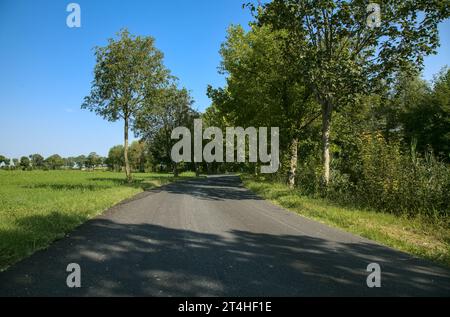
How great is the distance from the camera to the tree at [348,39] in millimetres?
18656

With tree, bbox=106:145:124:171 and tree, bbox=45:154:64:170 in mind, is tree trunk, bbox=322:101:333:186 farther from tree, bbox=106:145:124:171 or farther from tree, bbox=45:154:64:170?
tree, bbox=45:154:64:170

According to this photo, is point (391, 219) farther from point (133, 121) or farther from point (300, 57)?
point (133, 121)

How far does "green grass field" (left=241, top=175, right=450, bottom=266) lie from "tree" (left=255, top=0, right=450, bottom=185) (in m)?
5.56

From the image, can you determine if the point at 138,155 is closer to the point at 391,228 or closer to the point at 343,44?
the point at 343,44

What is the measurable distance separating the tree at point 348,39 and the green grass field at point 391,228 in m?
5.56

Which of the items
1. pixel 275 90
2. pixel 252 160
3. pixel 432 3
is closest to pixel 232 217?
pixel 432 3

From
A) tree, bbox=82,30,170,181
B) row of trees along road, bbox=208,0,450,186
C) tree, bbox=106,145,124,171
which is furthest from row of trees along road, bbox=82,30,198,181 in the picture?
tree, bbox=106,145,124,171

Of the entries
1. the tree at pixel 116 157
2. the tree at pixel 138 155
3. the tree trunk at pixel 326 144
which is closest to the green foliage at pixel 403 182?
the tree trunk at pixel 326 144

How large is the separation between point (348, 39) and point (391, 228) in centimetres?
1224

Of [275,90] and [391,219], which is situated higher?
[275,90]

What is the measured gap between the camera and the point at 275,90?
2872 centimetres

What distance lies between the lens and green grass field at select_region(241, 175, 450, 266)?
9179 millimetres

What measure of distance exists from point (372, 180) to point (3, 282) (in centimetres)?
1406

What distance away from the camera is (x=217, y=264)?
7.07 m
